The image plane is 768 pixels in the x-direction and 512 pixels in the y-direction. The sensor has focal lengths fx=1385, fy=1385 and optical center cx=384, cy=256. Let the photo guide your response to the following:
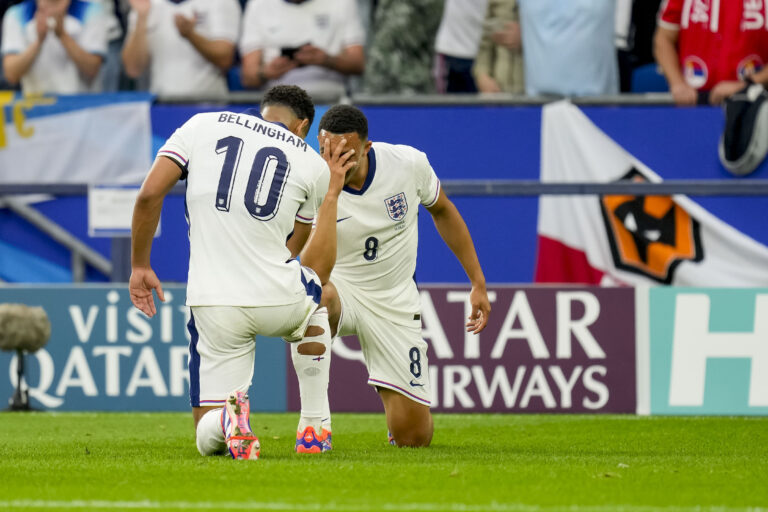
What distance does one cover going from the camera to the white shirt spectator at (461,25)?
1077cm

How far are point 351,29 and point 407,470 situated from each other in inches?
223

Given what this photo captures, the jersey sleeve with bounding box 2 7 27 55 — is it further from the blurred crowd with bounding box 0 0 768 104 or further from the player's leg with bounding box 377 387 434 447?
the player's leg with bounding box 377 387 434 447

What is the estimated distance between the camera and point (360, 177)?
7.17m

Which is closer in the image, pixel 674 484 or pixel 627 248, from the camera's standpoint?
pixel 674 484

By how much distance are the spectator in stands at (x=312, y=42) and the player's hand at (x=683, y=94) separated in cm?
240

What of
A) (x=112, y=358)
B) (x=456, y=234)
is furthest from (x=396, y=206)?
(x=112, y=358)

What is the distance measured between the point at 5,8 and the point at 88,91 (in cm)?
115

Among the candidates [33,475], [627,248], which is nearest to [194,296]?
[33,475]

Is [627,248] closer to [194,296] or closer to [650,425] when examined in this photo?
[650,425]

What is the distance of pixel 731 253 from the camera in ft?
33.0

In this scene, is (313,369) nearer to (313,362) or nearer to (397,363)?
(313,362)

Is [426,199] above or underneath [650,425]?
above

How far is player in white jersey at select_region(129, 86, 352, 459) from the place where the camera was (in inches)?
232

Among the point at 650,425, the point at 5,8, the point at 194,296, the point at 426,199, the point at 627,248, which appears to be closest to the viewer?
the point at 194,296
